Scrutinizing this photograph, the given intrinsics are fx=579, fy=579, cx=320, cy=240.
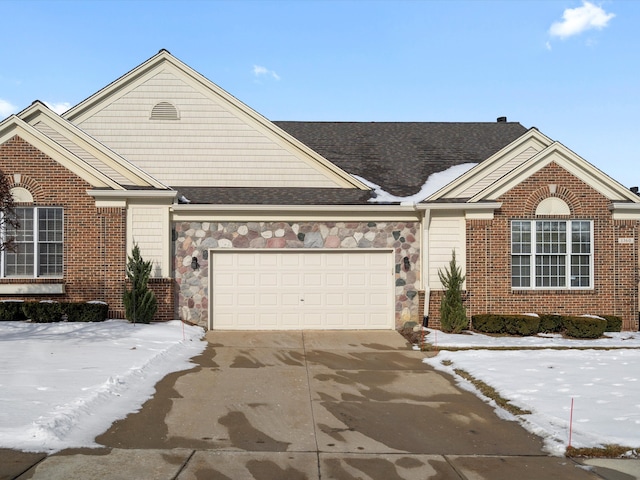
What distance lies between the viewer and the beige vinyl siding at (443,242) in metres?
16.2

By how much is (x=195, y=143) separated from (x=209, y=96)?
1.60 m

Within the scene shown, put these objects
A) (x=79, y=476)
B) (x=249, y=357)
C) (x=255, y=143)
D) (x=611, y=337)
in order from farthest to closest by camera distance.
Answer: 1. (x=255, y=143)
2. (x=611, y=337)
3. (x=249, y=357)
4. (x=79, y=476)

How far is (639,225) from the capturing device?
16.5 meters

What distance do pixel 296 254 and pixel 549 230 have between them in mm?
7151

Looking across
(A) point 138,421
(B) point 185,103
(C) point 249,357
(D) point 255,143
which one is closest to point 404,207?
(D) point 255,143

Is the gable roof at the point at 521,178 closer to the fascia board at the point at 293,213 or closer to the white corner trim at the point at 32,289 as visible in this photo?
the fascia board at the point at 293,213

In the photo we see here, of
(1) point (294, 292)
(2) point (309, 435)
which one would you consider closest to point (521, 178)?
(1) point (294, 292)

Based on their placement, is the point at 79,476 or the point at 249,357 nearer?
the point at 79,476

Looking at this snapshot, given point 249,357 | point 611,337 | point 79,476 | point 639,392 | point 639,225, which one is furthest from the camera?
point 639,225

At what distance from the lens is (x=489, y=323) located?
1556cm

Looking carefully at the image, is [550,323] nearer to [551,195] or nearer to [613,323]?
A: [613,323]

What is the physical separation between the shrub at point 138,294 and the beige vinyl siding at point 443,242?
305 inches

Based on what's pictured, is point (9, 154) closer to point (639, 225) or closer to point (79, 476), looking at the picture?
point (79, 476)

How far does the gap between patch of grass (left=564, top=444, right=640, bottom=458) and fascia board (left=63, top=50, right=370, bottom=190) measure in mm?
12066
